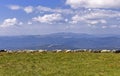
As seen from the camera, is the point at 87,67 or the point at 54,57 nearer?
the point at 87,67

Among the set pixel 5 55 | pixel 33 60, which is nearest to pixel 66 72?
pixel 33 60

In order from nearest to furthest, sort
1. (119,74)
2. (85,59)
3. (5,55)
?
1. (119,74)
2. (85,59)
3. (5,55)

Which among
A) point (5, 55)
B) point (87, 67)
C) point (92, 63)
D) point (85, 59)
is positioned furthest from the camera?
point (5, 55)

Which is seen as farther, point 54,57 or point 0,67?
point 54,57

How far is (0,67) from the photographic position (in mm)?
43906

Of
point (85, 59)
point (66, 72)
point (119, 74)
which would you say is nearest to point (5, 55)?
point (85, 59)

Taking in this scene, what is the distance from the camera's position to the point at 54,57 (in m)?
52.7

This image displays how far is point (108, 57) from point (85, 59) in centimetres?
424

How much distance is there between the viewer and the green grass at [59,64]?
40031 mm

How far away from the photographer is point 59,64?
152 ft

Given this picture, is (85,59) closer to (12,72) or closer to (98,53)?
(98,53)

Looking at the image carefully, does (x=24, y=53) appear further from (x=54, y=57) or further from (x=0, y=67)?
(x=0, y=67)

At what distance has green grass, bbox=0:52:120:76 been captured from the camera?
40.0 m

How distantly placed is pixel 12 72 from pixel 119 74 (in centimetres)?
1292
